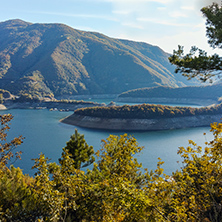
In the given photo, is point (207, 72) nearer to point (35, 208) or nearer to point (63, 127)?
point (35, 208)

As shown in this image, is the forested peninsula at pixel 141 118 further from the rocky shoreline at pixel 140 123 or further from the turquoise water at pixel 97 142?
the turquoise water at pixel 97 142

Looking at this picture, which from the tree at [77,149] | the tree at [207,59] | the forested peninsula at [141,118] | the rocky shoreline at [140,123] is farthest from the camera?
the forested peninsula at [141,118]

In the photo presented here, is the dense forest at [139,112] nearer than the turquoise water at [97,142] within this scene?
No

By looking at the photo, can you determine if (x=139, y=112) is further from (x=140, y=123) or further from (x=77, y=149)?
(x=77, y=149)

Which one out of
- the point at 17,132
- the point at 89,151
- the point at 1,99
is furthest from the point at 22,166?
the point at 1,99

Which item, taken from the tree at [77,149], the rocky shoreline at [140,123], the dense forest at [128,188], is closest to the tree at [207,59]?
the dense forest at [128,188]

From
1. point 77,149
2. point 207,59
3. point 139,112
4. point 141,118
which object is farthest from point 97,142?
point 207,59
